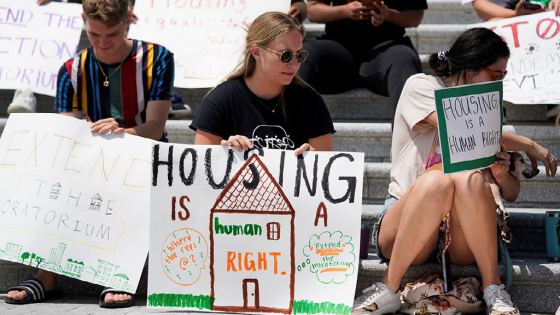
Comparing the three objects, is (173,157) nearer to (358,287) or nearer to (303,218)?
(303,218)

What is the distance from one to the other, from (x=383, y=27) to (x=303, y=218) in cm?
185

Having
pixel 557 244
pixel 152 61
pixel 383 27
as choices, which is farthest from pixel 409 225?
pixel 383 27

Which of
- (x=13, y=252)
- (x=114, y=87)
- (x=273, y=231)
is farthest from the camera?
(x=114, y=87)

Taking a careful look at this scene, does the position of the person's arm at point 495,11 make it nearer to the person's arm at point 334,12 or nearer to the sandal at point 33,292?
the person's arm at point 334,12

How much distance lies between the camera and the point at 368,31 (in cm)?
396

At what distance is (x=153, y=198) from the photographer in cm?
257

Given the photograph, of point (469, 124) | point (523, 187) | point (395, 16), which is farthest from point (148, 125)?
point (523, 187)

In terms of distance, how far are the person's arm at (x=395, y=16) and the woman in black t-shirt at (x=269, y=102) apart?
125 centimetres

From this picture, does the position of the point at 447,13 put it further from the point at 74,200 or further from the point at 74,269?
the point at 74,269

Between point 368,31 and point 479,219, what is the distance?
182cm

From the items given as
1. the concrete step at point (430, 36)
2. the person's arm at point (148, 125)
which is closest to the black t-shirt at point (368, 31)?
the concrete step at point (430, 36)

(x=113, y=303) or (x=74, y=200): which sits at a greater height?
(x=74, y=200)

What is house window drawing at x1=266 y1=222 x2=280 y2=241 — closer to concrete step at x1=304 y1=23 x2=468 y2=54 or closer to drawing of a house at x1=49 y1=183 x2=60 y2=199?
drawing of a house at x1=49 y1=183 x2=60 y2=199

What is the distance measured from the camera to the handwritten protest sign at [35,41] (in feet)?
13.7
